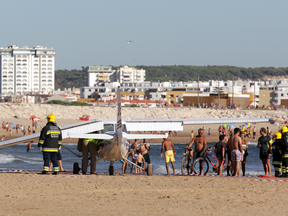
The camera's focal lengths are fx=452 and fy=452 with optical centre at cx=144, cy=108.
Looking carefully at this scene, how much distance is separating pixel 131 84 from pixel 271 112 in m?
58.5

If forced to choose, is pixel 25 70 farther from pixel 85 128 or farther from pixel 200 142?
pixel 200 142

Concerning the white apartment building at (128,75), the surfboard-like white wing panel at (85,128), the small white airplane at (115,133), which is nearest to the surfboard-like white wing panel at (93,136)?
the small white airplane at (115,133)

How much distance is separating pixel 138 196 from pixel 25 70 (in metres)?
196

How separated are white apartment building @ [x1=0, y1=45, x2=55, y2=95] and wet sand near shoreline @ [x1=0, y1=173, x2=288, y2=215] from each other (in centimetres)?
18955

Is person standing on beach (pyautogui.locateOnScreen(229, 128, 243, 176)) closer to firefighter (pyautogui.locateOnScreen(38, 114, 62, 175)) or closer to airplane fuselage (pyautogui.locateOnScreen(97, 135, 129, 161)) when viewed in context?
airplane fuselage (pyautogui.locateOnScreen(97, 135, 129, 161))

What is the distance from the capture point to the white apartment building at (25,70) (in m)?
194

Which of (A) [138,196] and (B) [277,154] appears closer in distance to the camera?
(A) [138,196]

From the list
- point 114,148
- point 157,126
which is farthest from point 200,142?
point 114,148

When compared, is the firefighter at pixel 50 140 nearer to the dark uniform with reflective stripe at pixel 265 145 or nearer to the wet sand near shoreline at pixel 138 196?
the wet sand near shoreline at pixel 138 196

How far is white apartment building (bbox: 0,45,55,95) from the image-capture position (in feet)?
638

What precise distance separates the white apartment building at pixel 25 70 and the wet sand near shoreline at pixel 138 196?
190m

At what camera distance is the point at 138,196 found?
811 cm

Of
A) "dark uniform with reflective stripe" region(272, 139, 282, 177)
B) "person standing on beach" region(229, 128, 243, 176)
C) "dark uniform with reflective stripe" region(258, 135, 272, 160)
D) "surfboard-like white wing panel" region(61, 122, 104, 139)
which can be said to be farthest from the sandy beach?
"dark uniform with reflective stripe" region(258, 135, 272, 160)

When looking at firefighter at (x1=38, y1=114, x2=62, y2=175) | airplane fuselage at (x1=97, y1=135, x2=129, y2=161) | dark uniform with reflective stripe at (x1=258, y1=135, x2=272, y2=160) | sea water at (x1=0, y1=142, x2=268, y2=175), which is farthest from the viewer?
sea water at (x1=0, y1=142, x2=268, y2=175)
